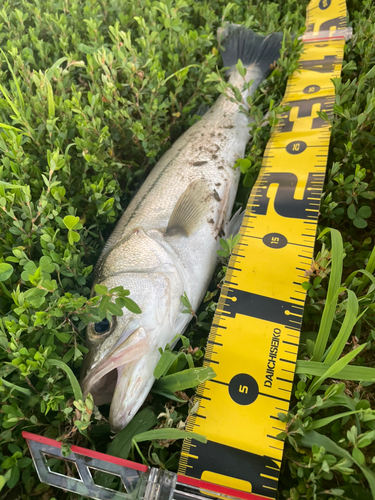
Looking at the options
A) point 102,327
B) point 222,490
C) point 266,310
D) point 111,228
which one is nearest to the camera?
point 222,490

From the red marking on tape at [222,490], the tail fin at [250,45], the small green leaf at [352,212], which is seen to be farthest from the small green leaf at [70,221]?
the tail fin at [250,45]

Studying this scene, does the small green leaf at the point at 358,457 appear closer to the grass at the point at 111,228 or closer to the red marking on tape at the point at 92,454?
the grass at the point at 111,228

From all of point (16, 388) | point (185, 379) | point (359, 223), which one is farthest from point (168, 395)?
point (359, 223)

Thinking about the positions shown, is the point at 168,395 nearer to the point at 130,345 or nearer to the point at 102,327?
the point at 130,345

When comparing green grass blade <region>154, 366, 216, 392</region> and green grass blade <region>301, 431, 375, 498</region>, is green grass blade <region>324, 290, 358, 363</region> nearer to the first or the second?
green grass blade <region>301, 431, 375, 498</region>

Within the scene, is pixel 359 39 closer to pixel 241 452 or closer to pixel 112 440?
pixel 241 452

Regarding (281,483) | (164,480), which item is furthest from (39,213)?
(281,483)
